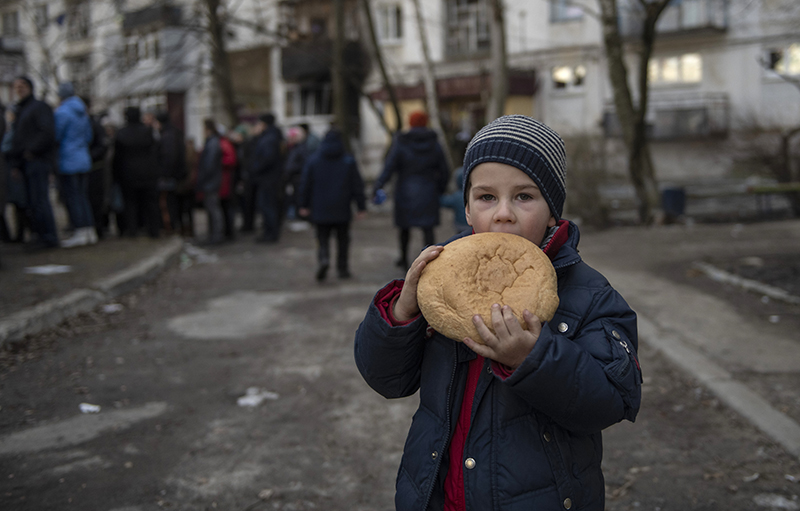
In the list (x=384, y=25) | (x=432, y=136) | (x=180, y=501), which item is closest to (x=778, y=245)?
(x=432, y=136)

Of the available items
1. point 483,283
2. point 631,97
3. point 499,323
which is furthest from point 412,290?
point 631,97

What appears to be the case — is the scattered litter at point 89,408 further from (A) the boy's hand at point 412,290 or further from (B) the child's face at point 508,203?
(B) the child's face at point 508,203

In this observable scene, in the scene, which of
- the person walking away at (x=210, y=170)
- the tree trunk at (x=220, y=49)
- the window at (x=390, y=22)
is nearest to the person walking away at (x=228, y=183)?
the person walking away at (x=210, y=170)

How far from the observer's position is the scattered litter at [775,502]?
3.13 metres

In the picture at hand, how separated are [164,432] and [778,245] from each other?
983 centimetres

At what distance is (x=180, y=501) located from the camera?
3211 mm

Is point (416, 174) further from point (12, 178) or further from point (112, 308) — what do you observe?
point (12, 178)

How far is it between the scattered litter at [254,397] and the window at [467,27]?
27.1 metres

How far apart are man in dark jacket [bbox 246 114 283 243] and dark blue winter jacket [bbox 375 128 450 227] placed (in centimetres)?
465

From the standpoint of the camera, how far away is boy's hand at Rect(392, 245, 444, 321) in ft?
6.26

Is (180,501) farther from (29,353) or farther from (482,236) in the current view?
(29,353)

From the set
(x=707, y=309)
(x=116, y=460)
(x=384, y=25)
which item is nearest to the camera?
(x=116, y=460)

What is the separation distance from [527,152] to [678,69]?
28.2m

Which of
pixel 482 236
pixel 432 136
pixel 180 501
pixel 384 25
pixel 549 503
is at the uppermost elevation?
pixel 384 25
